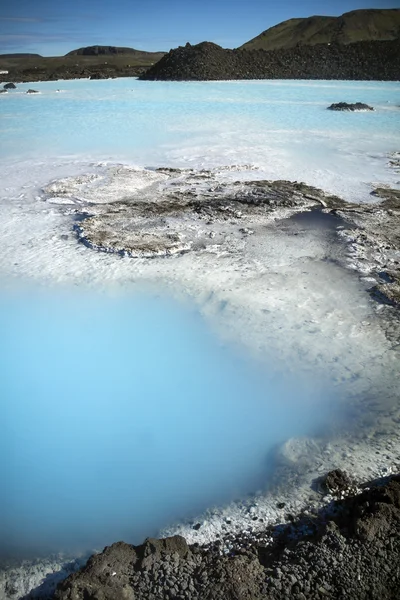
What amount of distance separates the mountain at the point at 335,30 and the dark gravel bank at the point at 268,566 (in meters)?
66.3

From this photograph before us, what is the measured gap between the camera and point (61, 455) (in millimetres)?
2211

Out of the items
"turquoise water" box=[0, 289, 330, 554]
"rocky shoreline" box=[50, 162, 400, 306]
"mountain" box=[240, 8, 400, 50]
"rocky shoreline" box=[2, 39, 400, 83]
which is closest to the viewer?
"turquoise water" box=[0, 289, 330, 554]

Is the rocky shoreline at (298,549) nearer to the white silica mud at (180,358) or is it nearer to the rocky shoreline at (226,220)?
the white silica mud at (180,358)

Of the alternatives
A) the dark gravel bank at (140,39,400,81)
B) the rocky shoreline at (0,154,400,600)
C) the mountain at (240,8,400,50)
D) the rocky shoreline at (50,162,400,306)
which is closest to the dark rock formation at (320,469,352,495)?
the rocky shoreline at (0,154,400,600)

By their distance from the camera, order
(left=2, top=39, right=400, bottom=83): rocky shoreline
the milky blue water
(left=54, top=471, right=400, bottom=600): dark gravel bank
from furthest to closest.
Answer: (left=2, top=39, right=400, bottom=83): rocky shoreline < the milky blue water < (left=54, top=471, right=400, bottom=600): dark gravel bank

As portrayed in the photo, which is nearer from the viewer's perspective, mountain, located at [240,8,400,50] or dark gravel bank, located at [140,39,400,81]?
dark gravel bank, located at [140,39,400,81]

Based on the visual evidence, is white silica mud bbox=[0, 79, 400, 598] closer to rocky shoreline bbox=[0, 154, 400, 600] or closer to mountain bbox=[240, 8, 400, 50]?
rocky shoreline bbox=[0, 154, 400, 600]

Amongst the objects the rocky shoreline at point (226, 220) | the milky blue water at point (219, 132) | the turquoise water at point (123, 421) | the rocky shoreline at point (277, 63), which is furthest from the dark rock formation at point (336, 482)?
the rocky shoreline at point (277, 63)

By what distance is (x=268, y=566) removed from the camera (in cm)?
165

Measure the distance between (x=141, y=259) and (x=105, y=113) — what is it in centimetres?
1228

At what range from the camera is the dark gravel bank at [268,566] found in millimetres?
1541

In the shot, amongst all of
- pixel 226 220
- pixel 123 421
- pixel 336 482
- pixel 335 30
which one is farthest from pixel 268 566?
pixel 335 30

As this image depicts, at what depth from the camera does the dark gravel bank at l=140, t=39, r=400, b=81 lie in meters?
27.9

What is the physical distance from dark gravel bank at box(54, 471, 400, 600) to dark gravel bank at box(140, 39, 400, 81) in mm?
30915
